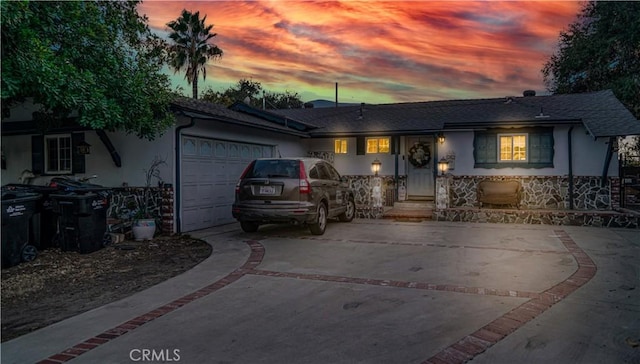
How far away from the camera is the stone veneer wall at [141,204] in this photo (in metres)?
9.60

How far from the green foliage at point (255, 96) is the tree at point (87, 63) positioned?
28434mm

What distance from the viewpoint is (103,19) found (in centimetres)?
784

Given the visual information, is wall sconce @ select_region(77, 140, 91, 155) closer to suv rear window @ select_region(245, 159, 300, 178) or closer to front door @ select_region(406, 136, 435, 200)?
suv rear window @ select_region(245, 159, 300, 178)

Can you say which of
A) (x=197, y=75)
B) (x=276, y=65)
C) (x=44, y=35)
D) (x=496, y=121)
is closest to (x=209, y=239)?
(x=44, y=35)

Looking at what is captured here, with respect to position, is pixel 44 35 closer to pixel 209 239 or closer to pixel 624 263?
pixel 209 239

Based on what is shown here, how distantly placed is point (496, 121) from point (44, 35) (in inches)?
494

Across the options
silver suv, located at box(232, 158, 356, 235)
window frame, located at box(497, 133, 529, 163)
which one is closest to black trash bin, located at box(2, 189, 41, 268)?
silver suv, located at box(232, 158, 356, 235)

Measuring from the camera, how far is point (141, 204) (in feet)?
32.8

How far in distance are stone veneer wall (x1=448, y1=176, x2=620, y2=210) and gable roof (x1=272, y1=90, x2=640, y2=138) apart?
179cm

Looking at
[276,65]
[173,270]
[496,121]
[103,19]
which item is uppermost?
[276,65]

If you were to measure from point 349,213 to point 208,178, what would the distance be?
401 cm

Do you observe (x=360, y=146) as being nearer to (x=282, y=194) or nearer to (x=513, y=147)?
(x=513, y=147)

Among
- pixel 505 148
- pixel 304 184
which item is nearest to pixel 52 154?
pixel 304 184

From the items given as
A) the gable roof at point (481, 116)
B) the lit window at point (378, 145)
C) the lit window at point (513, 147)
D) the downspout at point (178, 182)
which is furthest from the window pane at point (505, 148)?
the downspout at point (178, 182)
